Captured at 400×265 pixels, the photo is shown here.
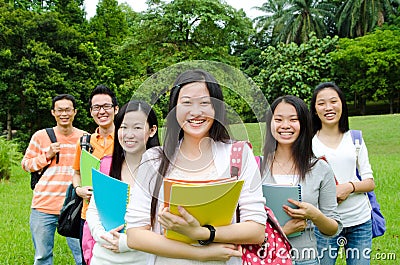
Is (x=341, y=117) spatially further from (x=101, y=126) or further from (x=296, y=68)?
(x=296, y=68)

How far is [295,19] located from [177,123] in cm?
3173

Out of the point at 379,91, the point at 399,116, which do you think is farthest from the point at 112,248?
the point at 379,91

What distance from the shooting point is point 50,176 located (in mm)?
3438

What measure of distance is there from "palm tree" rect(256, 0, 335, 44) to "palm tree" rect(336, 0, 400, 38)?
5.64ft

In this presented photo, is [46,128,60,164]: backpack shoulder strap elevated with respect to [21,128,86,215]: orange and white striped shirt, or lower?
elevated

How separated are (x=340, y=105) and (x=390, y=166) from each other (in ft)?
24.1

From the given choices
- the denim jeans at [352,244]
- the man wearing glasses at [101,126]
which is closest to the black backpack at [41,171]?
the man wearing glasses at [101,126]

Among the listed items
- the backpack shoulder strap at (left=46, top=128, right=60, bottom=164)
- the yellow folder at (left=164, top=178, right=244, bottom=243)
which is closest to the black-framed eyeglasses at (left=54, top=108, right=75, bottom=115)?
the backpack shoulder strap at (left=46, top=128, right=60, bottom=164)

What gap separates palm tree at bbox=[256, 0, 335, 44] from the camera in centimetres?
3117

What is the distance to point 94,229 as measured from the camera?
207cm

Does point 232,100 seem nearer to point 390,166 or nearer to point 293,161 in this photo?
point 293,161

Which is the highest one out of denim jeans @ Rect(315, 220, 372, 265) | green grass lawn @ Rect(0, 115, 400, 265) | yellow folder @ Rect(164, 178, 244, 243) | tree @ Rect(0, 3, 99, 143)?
tree @ Rect(0, 3, 99, 143)

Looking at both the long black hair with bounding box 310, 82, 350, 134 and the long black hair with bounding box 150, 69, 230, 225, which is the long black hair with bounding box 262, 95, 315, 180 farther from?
the long black hair with bounding box 150, 69, 230, 225

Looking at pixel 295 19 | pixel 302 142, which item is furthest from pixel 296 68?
pixel 302 142
